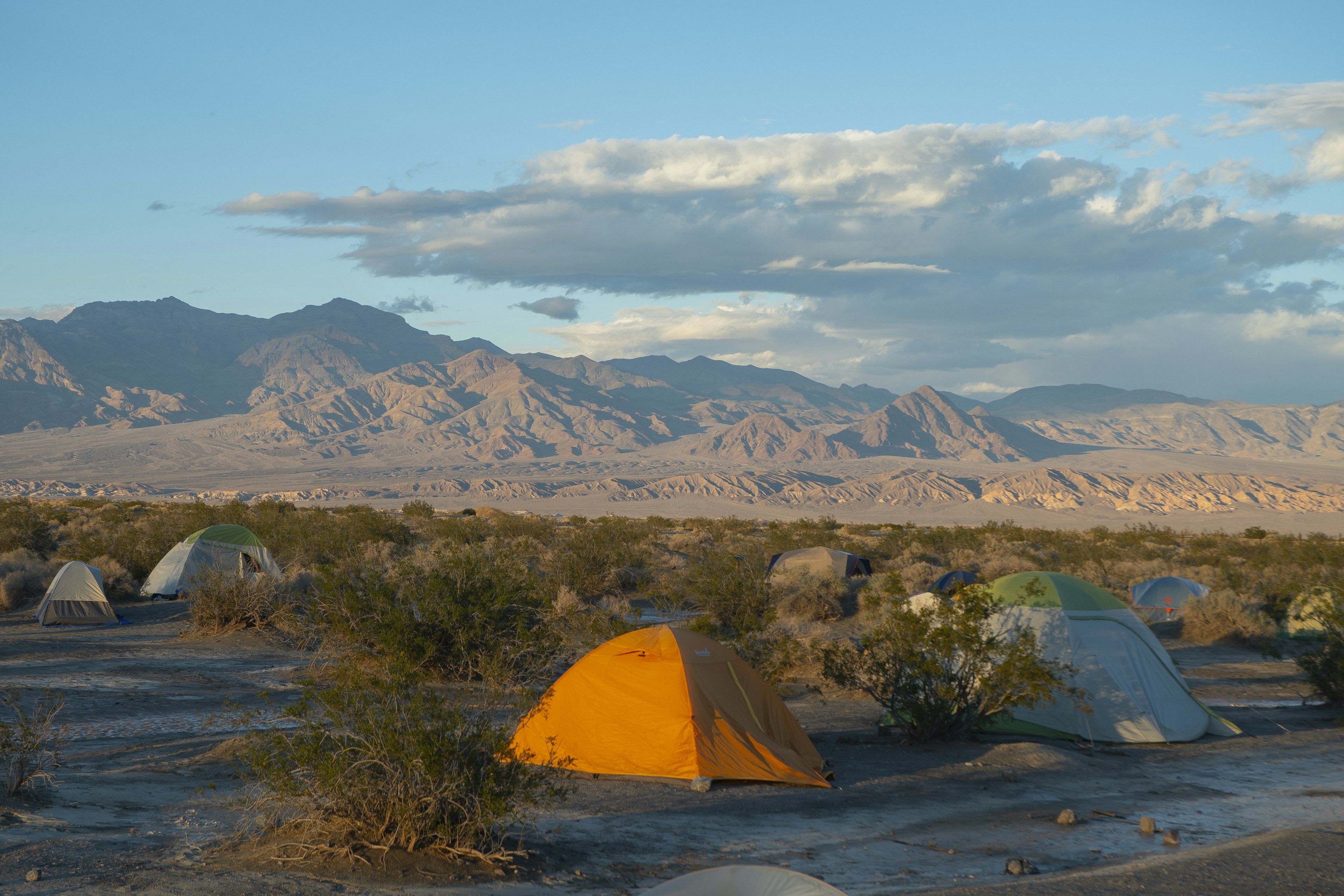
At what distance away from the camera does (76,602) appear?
60.2ft

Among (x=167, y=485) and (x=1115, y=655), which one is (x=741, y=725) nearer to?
(x=1115, y=655)

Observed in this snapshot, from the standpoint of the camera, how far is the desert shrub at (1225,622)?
19234mm

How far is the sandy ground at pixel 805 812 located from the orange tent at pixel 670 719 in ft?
0.79

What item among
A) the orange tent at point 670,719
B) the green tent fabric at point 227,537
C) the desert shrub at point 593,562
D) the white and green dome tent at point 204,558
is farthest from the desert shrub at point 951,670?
the green tent fabric at point 227,537

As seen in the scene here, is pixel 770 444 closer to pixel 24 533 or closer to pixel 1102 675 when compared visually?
pixel 24 533

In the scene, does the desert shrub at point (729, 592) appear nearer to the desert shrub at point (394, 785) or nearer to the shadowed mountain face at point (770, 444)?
the desert shrub at point (394, 785)

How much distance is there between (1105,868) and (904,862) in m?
1.38

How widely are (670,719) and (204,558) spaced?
16.0 metres

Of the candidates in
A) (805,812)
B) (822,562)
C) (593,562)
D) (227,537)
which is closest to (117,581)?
(227,537)

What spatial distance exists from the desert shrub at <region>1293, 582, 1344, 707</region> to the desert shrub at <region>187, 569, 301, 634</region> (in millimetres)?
15502

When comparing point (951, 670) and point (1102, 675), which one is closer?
point (951, 670)

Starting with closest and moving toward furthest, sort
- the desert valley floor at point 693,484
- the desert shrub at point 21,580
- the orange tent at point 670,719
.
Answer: the orange tent at point 670,719, the desert shrub at point 21,580, the desert valley floor at point 693,484

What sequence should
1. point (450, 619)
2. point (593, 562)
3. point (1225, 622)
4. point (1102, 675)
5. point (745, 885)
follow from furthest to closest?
1. point (593, 562)
2. point (1225, 622)
3. point (450, 619)
4. point (1102, 675)
5. point (745, 885)

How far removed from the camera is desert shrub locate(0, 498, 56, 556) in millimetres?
25844
